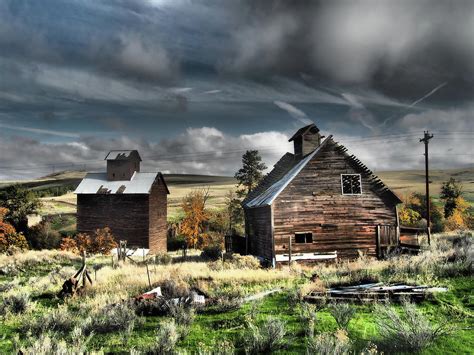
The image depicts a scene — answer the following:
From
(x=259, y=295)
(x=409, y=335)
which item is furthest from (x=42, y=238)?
(x=409, y=335)

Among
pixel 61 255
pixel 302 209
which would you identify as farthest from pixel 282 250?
pixel 61 255

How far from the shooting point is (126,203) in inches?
1890

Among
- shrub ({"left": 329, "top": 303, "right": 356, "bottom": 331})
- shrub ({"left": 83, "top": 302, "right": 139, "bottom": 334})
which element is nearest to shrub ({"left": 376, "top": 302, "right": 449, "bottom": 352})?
shrub ({"left": 329, "top": 303, "right": 356, "bottom": 331})

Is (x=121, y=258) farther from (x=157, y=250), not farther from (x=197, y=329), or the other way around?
(x=197, y=329)

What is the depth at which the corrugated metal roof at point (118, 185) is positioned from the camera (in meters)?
48.4

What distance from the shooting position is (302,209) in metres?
26.4

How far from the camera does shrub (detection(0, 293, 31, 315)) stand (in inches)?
552

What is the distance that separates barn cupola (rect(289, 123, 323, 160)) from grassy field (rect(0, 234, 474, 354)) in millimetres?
14487

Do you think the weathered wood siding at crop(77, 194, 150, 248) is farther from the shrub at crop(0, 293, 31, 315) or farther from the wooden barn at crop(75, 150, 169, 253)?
the shrub at crop(0, 293, 31, 315)

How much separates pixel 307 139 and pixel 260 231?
25.7 feet

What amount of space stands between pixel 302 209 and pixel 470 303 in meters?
14.8

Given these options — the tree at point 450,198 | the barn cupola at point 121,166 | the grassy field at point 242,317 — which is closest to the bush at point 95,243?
the barn cupola at point 121,166

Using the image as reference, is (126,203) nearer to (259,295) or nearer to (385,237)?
(385,237)

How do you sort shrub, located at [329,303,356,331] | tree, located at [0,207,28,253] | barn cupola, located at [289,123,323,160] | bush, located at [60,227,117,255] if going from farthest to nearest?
bush, located at [60,227,117,255], tree, located at [0,207,28,253], barn cupola, located at [289,123,323,160], shrub, located at [329,303,356,331]
